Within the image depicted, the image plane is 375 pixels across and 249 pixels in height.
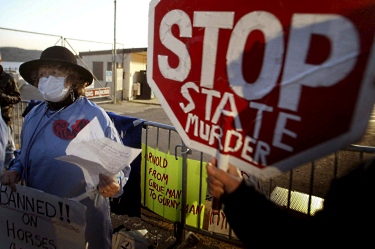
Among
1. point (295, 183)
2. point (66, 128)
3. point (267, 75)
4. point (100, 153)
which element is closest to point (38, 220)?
point (66, 128)

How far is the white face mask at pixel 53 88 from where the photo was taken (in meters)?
2.05

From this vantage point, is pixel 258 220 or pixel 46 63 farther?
pixel 46 63

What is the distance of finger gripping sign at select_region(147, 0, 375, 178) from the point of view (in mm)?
642

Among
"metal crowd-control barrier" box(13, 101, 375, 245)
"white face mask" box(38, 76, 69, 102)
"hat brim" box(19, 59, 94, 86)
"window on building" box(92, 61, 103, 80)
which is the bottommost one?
"metal crowd-control barrier" box(13, 101, 375, 245)

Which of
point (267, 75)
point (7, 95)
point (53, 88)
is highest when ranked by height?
point (267, 75)

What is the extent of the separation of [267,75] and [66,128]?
1.65 metres

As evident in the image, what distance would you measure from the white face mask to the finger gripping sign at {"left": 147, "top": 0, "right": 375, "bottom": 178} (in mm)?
1272

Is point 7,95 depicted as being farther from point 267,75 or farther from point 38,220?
point 267,75

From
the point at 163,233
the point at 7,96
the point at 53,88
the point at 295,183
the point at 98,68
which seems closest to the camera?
the point at 53,88

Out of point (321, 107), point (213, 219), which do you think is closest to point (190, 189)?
point (213, 219)

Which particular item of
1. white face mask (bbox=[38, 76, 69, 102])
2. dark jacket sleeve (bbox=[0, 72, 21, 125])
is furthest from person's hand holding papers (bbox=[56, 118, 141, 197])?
dark jacket sleeve (bbox=[0, 72, 21, 125])

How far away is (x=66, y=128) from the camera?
1.97 meters

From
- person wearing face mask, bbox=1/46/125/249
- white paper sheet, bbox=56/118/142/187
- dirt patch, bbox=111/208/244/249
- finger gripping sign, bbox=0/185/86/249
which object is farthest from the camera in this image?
dirt patch, bbox=111/208/244/249

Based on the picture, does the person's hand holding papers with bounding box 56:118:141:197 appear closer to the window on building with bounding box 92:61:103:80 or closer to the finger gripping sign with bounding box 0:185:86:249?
the finger gripping sign with bounding box 0:185:86:249
